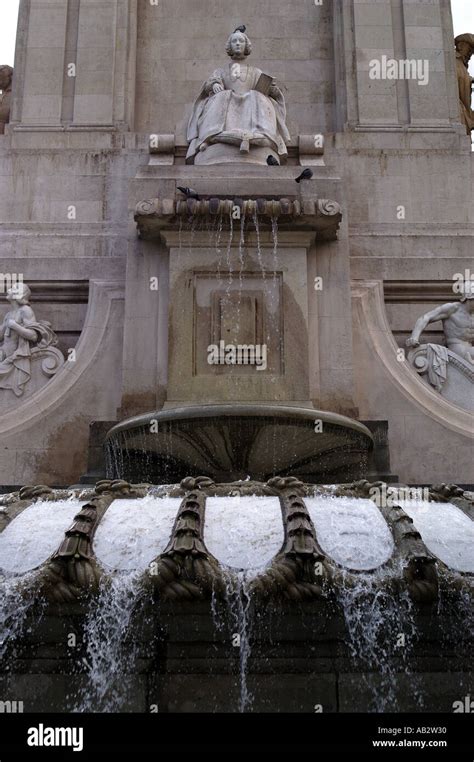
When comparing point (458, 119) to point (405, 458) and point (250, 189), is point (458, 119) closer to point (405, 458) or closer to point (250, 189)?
point (250, 189)

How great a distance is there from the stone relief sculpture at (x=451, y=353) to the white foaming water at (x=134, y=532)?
5996 mm

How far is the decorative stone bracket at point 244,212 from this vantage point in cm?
1052

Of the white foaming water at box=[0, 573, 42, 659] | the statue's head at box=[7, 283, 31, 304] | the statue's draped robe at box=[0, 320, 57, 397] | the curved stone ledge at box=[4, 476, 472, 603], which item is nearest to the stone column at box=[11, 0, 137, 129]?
the statue's head at box=[7, 283, 31, 304]

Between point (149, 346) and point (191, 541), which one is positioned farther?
point (149, 346)

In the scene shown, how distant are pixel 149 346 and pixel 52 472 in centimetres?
205

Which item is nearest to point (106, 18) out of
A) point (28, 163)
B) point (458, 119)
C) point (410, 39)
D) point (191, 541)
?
point (28, 163)

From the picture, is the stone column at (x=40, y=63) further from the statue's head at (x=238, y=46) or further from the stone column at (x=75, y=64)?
the statue's head at (x=238, y=46)

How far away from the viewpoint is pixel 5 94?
651 inches

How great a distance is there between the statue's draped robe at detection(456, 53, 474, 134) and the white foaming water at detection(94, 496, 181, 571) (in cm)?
1244

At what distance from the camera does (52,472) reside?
11.2 m

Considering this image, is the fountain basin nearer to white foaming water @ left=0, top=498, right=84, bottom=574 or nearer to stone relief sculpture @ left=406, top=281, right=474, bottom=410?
white foaming water @ left=0, top=498, right=84, bottom=574

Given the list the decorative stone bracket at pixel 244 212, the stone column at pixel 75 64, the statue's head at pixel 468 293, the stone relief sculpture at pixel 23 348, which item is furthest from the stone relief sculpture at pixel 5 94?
the statue's head at pixel 468 293
